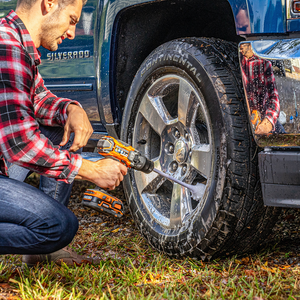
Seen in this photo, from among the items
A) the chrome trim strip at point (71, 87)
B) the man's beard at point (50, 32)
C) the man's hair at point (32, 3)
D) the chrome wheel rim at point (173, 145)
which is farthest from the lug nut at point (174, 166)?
the man's hair at point (32, 3)

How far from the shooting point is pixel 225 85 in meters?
1.88

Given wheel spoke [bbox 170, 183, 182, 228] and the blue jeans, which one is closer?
the blue jeans

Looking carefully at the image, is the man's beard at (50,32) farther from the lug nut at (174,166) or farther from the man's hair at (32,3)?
the lug nut at (174,166)

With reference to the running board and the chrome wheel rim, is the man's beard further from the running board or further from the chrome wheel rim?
the running board

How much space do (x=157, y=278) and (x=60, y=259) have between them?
22.4 inches

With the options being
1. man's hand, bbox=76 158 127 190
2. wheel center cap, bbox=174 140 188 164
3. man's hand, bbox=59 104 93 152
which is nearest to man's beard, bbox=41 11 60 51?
man's hand, bbox=59 104 93 152

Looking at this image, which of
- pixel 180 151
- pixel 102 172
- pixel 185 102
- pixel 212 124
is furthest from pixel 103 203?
pixel 212 124

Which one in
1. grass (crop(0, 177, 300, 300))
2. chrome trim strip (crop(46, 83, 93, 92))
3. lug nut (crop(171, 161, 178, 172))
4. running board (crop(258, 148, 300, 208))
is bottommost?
grass (crop(0, 177, 300, 300))

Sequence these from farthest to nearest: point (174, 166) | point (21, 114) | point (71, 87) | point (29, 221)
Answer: point (71, 87)
point (174, 166)
point (29, 221)
point (21, 114)

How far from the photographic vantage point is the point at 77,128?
2057 mm

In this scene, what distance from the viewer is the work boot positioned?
2107 millimetres

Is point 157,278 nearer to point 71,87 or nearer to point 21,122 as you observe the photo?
point 21,122

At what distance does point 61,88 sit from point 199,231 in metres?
1.55

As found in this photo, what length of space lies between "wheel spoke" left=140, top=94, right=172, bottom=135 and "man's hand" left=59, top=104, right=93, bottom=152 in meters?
0.47
